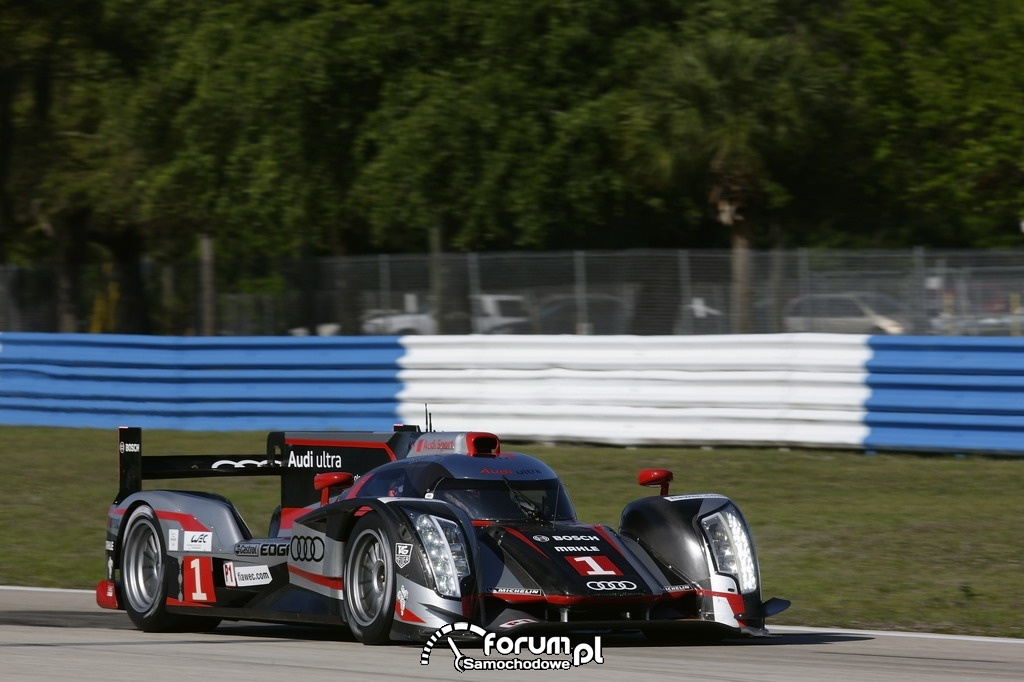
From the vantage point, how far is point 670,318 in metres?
18.9

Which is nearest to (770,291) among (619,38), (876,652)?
(619,38)

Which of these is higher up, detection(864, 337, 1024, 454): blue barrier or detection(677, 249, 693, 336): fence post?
detection(677, 249, 693, 336): fence post

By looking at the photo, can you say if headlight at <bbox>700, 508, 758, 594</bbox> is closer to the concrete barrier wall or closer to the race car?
the race car

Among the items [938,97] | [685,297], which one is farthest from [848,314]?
[938,97]

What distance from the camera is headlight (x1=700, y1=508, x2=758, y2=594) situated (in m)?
7.65

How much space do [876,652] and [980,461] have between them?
313 inches

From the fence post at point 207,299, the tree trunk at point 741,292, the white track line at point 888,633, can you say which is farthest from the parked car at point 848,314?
the white track line at point 888,633

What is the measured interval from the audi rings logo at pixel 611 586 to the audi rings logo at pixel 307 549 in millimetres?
1386

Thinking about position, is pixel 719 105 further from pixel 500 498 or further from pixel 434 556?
pixel 434 556

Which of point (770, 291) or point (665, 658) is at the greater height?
point (770, 291)

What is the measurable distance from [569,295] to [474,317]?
1.31 metres

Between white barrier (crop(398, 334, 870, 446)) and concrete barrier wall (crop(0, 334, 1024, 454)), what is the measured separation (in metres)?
0.02

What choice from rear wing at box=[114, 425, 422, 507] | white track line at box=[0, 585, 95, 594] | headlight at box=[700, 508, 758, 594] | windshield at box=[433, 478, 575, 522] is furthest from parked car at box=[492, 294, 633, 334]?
headlight at box=[700, 508, 758, 594]

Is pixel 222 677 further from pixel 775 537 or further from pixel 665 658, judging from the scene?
pixel 775 537
